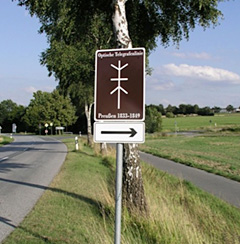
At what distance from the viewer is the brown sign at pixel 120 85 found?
373 cm

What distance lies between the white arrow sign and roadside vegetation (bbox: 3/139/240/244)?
1500 millimetres

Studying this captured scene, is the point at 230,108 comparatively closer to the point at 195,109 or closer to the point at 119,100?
the point at 195,109

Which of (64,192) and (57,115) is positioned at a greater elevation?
(57,115)

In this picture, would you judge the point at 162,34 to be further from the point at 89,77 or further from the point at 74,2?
the point at 89,77

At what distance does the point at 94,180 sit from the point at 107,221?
5107 mm

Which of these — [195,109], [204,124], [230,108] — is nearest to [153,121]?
[204,124]

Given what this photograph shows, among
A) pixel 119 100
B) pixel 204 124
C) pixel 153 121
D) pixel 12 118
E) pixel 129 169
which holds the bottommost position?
pixel 204 124

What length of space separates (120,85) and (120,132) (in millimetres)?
514

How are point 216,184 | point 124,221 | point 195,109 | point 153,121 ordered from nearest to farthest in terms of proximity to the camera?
point 124,221 < point 216,184 < point 153,121 < point 195,109

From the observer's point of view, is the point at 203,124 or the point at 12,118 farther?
the point at 12,118

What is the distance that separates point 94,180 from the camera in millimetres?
11219

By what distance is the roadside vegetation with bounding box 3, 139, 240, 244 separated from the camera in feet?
16.8

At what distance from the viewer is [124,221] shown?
5680 millimetres

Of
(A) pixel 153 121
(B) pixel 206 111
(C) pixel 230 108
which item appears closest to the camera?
(A) pixel 153 121
